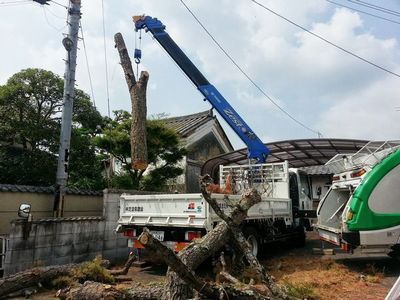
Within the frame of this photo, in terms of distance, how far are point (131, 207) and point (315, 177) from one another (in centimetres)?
1470

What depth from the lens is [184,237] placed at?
6949 mm

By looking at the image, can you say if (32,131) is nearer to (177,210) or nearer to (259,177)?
(177,210)

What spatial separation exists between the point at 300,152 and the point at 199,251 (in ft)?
33.8

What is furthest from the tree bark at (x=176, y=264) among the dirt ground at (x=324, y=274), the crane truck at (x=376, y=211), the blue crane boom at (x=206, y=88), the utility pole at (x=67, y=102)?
the blue crane boom at (x=206, y=88)

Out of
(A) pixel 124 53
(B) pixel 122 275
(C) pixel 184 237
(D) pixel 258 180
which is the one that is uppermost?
(A) pixel 124 53

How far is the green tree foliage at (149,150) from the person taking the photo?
1049 cm

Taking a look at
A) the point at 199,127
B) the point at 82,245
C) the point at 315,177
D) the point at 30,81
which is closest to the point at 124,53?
the point at 30,81

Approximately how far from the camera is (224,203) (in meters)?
6.95

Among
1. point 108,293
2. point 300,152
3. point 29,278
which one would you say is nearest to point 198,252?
point 108,293

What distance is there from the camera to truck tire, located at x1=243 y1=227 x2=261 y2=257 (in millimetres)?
7613

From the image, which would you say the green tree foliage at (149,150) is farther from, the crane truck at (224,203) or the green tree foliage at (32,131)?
the crane truck at (224,203)

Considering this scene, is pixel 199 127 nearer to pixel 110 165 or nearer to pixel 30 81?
pixel 110 165

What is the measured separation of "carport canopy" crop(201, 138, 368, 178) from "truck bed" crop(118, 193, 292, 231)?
5253 millimetres

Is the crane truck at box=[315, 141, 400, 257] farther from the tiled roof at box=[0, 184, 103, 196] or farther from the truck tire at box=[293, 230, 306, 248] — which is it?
the tiled roof at box=[0, 184, 103, 196]
